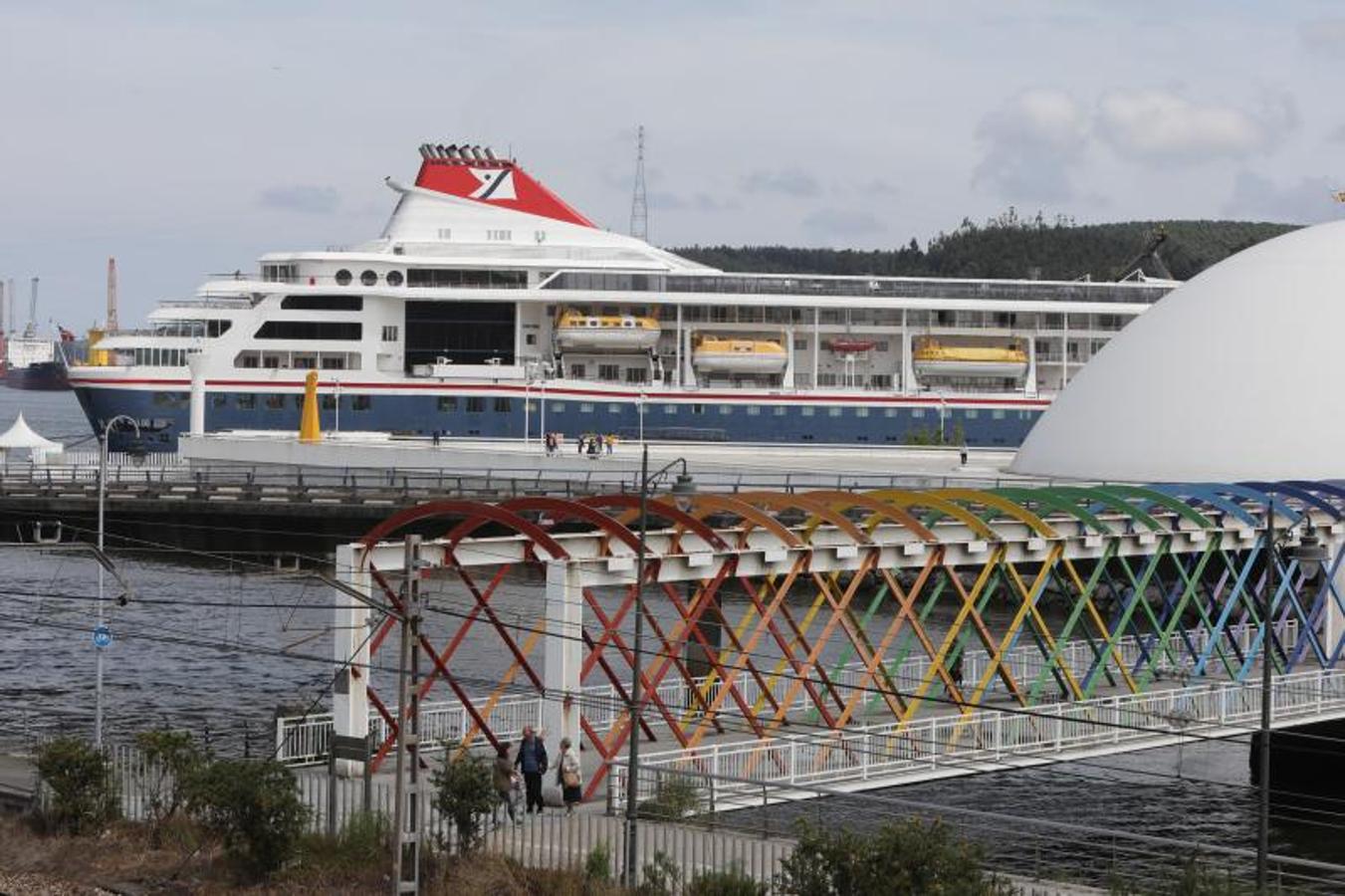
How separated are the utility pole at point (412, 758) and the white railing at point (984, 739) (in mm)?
3193

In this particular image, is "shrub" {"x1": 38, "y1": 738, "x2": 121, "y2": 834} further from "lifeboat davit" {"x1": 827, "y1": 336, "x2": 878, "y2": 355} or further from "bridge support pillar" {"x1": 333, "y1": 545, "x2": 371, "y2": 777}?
"lifeboat davit" {"x1": 827, "y1": 336, "x2": 878, "y2": 355}

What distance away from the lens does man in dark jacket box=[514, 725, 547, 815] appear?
88.2 ft

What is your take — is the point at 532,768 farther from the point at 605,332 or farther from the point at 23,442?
the point at 605,332

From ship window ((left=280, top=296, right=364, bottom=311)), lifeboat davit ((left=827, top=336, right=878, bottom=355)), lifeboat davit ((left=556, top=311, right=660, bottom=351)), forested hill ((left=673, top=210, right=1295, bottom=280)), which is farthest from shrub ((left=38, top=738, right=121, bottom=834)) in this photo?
forested hill ((left=673, top=210, right=1295, bottom=280))

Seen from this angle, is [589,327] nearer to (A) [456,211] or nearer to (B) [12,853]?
(A) [456,211]

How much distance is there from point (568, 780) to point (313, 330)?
6272cm

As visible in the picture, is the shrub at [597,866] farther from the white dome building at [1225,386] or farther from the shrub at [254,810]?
the white dome building at [1225,386]

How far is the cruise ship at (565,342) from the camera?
85812 millimetres

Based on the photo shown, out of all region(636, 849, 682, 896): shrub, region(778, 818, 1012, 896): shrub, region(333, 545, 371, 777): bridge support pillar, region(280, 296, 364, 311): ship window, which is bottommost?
region(636, 849, 682, 896): shrub

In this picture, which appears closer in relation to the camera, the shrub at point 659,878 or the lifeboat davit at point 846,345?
the shrub at point 659,878

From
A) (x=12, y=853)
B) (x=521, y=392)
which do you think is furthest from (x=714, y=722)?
(x=521, y=392)

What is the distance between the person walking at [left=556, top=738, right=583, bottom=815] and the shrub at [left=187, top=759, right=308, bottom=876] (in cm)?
320

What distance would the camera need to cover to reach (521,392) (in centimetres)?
8544

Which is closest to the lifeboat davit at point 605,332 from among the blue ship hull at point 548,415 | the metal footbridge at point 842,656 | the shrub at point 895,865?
the blue ship hull at point 548,415
